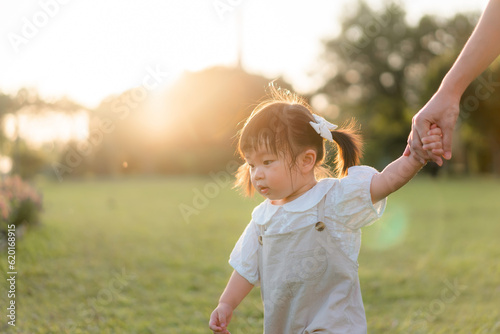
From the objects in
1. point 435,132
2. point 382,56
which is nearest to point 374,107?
point 382,56

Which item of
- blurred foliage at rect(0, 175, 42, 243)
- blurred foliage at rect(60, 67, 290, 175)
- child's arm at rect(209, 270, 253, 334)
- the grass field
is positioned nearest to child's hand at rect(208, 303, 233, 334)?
child's arm at rect(209, 270, 253, 334)

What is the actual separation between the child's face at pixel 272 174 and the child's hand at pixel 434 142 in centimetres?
49

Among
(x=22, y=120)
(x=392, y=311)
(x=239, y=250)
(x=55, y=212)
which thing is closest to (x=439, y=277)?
(x=392, y=311)

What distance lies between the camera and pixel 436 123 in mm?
1757

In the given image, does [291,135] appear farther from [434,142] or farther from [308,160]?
[434,142]

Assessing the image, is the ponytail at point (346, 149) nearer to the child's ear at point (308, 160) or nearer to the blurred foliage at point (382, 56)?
the child's ear at point (308, 160)

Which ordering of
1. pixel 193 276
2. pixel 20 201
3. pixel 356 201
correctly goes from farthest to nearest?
pixel 20 201 → pixel 193 276 → pixel 356 201

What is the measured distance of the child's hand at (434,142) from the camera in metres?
1.71

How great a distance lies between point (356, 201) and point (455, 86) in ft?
1.69

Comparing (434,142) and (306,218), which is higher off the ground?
(434,142)

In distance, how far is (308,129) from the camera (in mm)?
2004

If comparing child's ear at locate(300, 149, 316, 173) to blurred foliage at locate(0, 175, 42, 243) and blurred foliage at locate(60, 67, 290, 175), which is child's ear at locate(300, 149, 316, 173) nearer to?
blurred foliage at locate(60, 67, 290, 175)

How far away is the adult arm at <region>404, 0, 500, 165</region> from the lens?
5.70 ft

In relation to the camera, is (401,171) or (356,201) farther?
(356,201)
